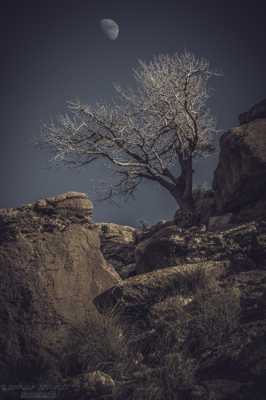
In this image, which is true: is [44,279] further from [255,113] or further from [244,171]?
[255,113]

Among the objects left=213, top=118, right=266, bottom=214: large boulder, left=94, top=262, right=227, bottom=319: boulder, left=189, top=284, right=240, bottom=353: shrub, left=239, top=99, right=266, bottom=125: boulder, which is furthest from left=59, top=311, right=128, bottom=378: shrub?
left=239, top=99, right=266, bottom=125: boulder

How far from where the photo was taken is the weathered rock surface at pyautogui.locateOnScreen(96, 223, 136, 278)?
11586 mm

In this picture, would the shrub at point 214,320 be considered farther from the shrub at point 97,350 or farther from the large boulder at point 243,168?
the large boulder at point 243,168

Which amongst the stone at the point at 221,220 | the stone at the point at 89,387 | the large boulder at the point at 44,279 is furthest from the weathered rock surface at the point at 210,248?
the stone at the point at 89,387

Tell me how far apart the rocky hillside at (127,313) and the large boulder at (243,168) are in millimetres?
1734

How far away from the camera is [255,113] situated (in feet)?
38.8

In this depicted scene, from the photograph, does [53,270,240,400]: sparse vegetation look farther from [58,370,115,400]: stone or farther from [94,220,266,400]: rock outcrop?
[58,370,115,400]: stone

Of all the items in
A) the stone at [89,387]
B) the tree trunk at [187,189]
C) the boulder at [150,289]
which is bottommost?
the stone at [89,387]

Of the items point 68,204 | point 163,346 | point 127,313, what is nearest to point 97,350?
point 163,346

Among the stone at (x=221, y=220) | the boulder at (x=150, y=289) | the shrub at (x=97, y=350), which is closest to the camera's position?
the shrub at (x=97, y=350)

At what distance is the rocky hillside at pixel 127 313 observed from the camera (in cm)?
403

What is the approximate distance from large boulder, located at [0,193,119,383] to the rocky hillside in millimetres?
17

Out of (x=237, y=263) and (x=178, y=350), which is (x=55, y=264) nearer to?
(x=178, y=350)

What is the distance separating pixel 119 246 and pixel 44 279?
8010mm
